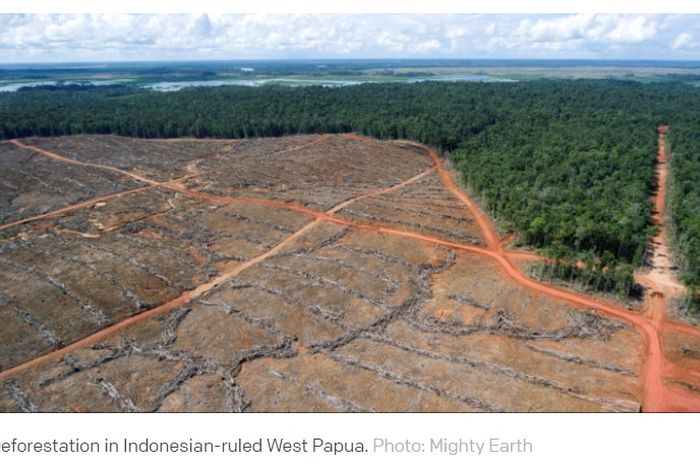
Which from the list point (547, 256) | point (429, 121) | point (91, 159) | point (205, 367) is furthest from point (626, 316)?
point (91, 159)

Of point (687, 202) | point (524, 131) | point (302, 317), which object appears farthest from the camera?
point (524, 131)

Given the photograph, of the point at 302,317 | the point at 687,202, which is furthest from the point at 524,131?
the point at 302,317

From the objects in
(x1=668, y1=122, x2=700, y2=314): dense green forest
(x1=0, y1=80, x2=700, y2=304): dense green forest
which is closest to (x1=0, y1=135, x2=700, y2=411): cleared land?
(x1=0, y1=80, x2=700, y2=304): dense green forest

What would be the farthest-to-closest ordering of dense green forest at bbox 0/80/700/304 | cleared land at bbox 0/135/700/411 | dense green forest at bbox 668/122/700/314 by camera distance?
dense green forest at bbox 0/80/700/304 → dense green forest at bbox 668/122/700/314 → cleared land at bbox 0/135/700/411

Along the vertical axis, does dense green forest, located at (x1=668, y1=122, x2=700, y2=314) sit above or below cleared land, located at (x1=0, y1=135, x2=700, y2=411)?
above

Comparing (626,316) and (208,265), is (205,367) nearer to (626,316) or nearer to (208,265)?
(208,265)

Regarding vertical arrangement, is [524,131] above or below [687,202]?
above

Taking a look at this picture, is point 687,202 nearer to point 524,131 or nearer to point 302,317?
point 524,131

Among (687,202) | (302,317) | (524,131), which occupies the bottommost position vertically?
(302,317)

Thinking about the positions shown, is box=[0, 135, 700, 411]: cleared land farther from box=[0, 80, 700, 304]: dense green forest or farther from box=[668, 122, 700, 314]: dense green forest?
box=[668, 122, 700, 314]: dense green forest
